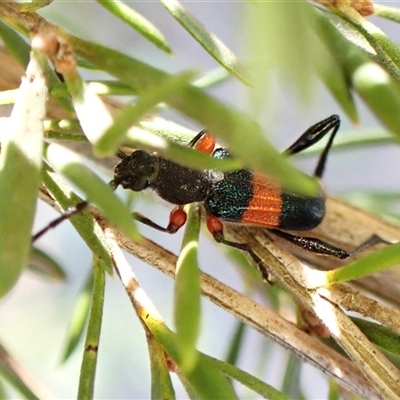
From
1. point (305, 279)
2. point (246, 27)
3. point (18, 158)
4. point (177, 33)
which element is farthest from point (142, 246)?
point (177, 33)

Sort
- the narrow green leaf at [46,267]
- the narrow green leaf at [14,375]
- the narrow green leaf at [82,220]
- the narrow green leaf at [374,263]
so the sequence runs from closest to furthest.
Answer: the narrow green leaf at [374,263], the narrow green leaf at [82,220], the narrow green leaf at [14,375], the narrow green leaf at [46,267]

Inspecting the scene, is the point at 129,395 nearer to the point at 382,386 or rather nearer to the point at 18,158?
the point at 382,386

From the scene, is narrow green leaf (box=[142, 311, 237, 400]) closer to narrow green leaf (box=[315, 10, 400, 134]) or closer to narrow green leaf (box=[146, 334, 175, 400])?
narrow green leaf (box=[146, 334, 175, 400])

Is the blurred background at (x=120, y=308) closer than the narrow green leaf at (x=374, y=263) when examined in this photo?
No

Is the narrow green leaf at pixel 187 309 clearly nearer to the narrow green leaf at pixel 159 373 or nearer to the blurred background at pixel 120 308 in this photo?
the narrow green leaf at pixel 159 373

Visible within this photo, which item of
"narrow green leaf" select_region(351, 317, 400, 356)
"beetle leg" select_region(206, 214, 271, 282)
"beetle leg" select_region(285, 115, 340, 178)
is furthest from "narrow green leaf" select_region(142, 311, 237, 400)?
"beetle leg" select_region(285, 115, 340, 178)

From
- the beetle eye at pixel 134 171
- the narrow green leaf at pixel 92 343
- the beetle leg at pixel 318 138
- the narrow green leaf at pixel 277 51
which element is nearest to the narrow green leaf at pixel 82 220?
the narrow green leaf at pixel 92 343

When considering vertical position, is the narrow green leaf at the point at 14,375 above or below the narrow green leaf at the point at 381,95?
below

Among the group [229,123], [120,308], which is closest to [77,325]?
[229,123]
